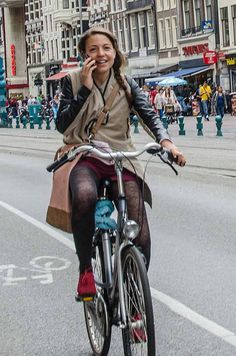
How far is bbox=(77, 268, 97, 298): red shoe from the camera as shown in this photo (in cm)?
658

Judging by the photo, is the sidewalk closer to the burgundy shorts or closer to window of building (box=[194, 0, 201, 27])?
the burgundy shorts

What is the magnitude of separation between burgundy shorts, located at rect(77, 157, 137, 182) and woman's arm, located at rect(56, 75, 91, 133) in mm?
266

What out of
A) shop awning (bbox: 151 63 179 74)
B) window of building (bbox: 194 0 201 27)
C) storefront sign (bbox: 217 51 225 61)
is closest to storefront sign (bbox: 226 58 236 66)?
storefront sign (bbox: 217 51 225 61)

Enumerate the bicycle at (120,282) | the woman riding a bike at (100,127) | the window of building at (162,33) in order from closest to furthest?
the bicycle at (120,282), the woman riding a bike at (100,127), the window of building at (162,33)

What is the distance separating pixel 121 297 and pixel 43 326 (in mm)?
1864

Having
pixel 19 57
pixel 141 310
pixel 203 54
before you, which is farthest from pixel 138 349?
pixel 19 57

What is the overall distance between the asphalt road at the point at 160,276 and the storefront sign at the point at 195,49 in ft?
183

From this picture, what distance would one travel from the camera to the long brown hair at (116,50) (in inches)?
265

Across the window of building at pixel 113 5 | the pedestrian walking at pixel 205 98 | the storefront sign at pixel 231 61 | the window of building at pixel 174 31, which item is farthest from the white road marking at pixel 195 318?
the window of building at pixel 113 5

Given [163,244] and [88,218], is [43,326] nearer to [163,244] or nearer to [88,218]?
[88,218]

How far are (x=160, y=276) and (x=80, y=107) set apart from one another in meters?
3.39

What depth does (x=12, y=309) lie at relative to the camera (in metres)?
8.53

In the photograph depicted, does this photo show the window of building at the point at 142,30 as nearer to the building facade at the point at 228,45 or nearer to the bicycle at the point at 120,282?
the building facade at the point at 228,45

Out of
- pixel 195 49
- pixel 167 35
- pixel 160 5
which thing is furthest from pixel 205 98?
pixel 160 5
